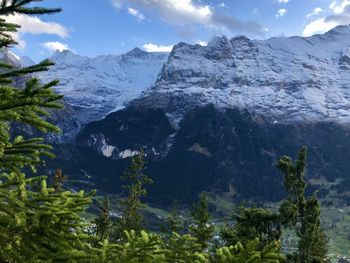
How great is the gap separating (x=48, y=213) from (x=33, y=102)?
2458 mm

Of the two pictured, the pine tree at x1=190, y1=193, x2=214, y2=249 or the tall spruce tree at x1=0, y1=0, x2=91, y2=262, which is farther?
the pine tree at x1=190, y1=193, x2=214, y2=249

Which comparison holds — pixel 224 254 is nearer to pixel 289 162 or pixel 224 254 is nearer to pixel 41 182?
pixel 41 182

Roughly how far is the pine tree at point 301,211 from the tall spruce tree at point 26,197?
165ft

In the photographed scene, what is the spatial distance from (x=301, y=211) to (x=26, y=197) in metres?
53.8

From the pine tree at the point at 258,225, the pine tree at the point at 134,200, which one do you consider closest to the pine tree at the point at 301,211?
the pine tree at the point at 258,225

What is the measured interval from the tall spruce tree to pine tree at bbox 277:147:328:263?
50.2m

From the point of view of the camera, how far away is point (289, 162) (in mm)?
63531

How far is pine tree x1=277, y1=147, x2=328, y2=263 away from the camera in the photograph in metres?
59.2

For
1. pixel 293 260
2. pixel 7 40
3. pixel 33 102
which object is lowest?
pixel 293 260

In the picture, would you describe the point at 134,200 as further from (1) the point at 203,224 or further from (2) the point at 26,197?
(2) the point at 26,197

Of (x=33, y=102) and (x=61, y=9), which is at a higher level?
(x=61, y=9)

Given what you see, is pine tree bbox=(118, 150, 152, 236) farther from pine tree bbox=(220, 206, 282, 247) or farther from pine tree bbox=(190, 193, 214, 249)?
pine tree bbox=(220, 206, 282, 247)

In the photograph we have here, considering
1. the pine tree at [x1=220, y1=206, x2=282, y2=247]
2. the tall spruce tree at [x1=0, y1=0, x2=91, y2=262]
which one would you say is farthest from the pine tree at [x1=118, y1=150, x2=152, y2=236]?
the tall spruce tree at [x1=0, y1=0, x2=91, y2=262]

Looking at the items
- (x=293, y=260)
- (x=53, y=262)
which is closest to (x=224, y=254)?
(x=53, y=262)
